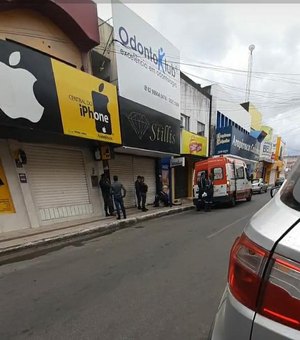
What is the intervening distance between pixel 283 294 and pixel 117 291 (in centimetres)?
345

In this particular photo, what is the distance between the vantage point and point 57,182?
1038 cm

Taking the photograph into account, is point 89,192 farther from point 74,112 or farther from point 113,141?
point 74,112

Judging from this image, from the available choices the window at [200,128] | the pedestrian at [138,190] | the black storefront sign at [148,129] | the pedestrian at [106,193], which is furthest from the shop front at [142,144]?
the window at [200,128]

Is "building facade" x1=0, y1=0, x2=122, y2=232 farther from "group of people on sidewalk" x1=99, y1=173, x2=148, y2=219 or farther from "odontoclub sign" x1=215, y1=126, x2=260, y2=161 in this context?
"odontoclub sign" x1=215, y1=126, x2=260, y2=161

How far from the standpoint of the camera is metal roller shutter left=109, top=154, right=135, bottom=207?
13570mm

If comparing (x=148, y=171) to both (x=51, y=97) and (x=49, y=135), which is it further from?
(x=51, y=97)

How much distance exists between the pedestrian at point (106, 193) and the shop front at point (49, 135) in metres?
0.42

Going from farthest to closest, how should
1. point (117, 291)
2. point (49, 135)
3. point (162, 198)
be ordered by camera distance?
point (162, 198), point (49, 135), point (117, 291)

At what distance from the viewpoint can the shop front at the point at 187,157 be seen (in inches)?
679

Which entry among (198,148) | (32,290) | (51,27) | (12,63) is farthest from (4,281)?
(198,148)

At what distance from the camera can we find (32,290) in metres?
4.39

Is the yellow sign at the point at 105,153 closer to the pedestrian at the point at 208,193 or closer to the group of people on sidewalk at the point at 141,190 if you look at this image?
the group of people on sidewalk at the point at 141,190

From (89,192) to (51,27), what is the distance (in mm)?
6474

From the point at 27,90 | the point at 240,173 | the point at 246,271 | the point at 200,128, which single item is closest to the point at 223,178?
the point at 240,173
